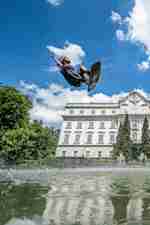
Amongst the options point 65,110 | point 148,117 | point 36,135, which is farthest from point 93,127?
point 36,135

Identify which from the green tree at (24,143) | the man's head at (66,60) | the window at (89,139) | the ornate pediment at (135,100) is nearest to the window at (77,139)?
the window at (89,139)

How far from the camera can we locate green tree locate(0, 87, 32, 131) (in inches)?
1698

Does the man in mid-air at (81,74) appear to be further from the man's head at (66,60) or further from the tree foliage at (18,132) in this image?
the tree foliage at (18,132)

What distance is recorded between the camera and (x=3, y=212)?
745 cm

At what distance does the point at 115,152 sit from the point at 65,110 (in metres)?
21.5

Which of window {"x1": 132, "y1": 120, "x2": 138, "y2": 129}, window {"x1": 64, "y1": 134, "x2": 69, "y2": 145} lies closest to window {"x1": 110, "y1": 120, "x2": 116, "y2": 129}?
window {"x1": 132, "y1": 120, "x2": 138, "y2": 129}

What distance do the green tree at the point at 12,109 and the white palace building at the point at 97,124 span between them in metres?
42.7

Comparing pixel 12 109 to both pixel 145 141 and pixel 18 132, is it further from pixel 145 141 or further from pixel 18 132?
pixel 145 141

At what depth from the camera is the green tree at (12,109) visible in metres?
43.1

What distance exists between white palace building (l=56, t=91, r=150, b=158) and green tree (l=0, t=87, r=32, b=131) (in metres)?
42.7

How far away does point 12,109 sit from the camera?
4338 cm

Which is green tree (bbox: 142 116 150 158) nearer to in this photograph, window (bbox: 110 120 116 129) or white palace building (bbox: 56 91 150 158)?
white palace building (bbox: 56 91 150 158)

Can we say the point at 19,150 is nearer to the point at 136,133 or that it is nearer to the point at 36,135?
the point at 36,135

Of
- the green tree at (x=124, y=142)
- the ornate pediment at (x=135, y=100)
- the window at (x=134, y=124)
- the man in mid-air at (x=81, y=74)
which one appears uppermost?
the ornate pediment at (x=135, y=100)
